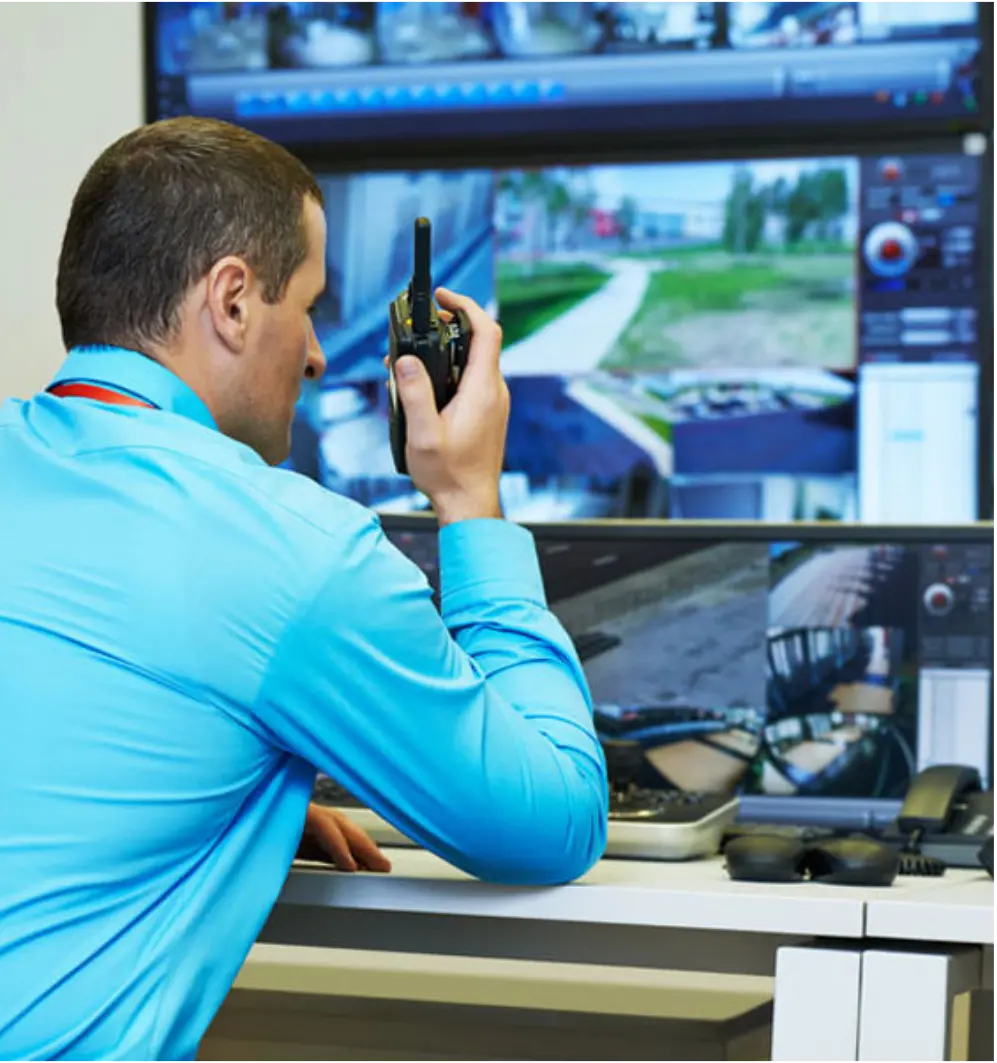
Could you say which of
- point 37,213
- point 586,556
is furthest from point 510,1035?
point 37,213

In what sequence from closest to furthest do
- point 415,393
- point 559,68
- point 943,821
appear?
point 415,393
point 943,821
point 559,68

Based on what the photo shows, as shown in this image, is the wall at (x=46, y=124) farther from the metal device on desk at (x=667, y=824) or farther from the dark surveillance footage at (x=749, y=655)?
the metal device on desk at (x=667, y=824)

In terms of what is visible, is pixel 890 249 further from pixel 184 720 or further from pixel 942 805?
pixel 184 720

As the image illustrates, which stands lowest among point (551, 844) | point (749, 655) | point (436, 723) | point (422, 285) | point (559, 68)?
point (749, 655)

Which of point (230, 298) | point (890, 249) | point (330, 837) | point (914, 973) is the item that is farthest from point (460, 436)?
point (890, 249)

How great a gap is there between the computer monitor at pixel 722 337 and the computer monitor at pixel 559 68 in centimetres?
6

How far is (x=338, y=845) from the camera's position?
4.39 ft

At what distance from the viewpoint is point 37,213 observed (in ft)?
7.46

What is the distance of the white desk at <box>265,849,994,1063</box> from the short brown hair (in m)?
0.43

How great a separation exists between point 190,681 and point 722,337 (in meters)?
1.17

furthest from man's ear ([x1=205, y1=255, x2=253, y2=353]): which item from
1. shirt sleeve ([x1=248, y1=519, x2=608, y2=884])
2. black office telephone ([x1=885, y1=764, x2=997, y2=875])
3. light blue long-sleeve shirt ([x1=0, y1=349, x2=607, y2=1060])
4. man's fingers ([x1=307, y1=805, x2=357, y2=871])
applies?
black office telephone ([x1=885, y1=764, x2=997, y2=875])

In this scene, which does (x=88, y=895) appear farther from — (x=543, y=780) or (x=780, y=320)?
(x=780, y=320)

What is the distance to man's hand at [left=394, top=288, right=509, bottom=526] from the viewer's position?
4.31 feet

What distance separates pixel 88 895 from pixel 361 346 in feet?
4.06
